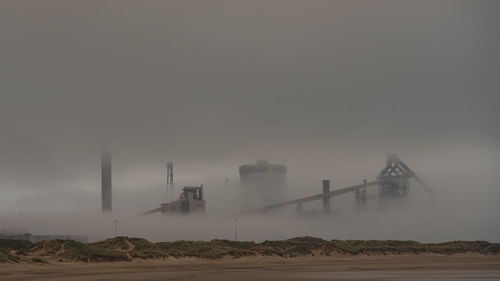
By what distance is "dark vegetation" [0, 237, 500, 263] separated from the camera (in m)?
89.1

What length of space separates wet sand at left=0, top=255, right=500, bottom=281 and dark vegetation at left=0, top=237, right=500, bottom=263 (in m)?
2.25

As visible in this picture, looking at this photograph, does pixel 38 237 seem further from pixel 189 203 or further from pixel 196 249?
pixel 196 249

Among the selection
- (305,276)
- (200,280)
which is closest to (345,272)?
(305,276)

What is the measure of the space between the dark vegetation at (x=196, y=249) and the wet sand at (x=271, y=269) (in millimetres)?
2252

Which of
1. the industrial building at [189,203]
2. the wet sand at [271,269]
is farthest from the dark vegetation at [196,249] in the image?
the industrial building at [189,203]

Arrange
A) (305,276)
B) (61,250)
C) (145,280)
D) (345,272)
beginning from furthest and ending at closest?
(61,250) → (345,272) → (305,276) → (145,280)

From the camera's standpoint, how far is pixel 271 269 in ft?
271

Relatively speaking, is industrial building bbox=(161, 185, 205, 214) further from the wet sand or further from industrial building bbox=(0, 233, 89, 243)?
the wet sand

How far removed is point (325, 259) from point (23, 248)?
39.1 m

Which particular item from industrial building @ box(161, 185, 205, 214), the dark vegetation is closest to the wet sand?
the dark vegetation

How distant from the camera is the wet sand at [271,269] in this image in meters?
70.3

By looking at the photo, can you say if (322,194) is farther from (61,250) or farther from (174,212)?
(61,250)

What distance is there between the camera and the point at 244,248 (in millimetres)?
106875

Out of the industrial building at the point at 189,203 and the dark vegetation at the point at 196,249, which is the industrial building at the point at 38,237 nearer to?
the industrial building at the point at 189,203
